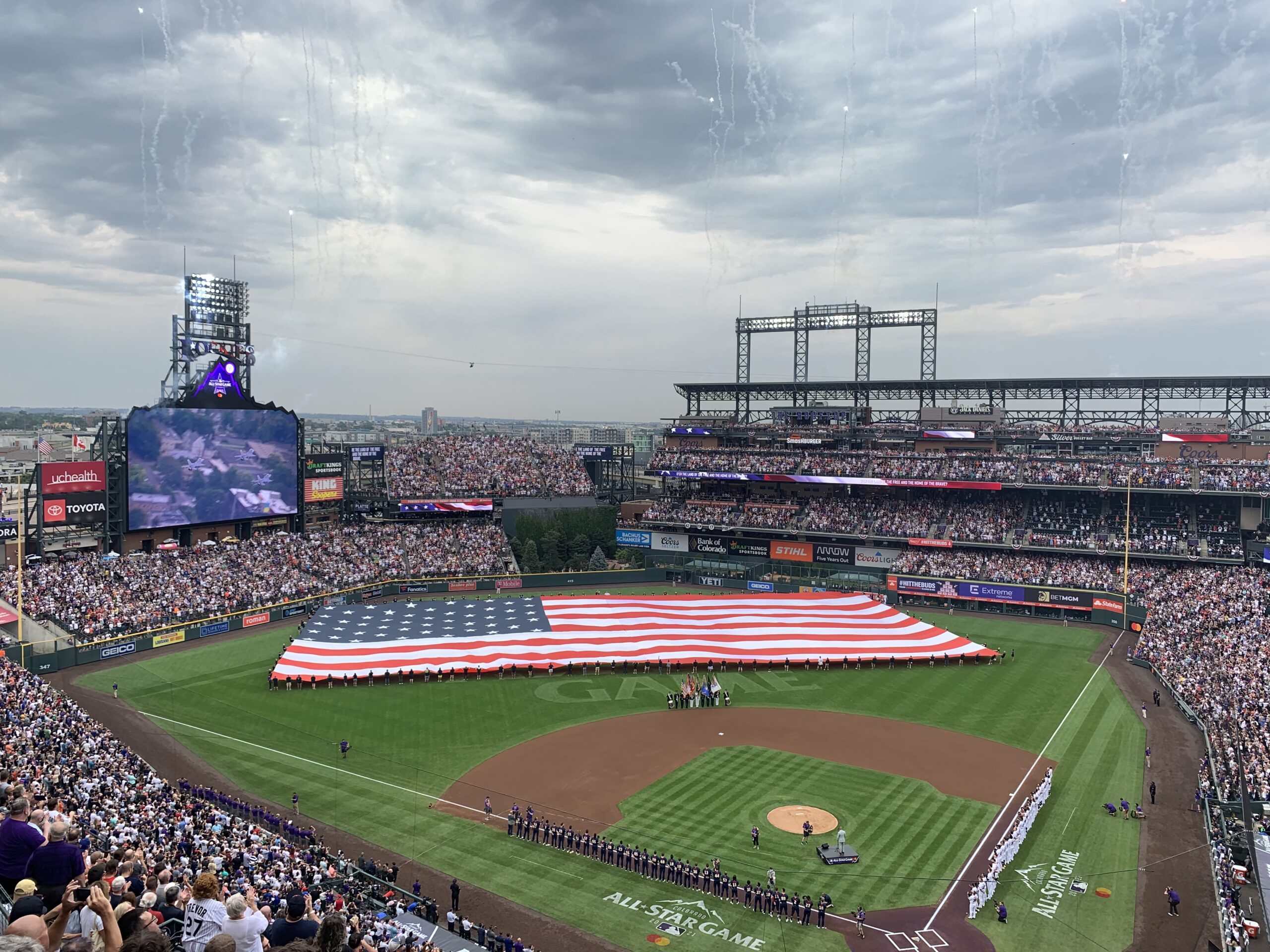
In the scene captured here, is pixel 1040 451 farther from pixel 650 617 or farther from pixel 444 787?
pixel 444 787

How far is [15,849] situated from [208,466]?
180 ft

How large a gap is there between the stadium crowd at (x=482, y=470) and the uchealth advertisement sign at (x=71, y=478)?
2501 centimetres

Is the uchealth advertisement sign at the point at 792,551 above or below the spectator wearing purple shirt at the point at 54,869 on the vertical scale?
below

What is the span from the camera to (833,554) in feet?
226

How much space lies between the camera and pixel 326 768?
103 feet

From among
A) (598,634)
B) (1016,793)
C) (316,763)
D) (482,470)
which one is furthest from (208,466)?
(1016,793)

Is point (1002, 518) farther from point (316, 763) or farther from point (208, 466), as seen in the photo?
point (208, 466)

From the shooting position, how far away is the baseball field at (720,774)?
902 inches

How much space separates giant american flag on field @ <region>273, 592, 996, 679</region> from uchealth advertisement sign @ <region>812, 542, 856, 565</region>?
1360 centimetres

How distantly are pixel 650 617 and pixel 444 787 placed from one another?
22.1 m

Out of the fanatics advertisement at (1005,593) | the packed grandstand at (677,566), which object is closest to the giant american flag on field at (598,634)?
the fanatics advertisement at (1005,593)

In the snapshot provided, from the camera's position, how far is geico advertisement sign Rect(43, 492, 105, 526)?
51.6 metres

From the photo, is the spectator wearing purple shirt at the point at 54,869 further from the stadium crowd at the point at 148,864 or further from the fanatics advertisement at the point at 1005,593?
the fanatics advertisement at the point at 1005,593

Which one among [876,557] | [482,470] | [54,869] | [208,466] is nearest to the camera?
[54,869]
